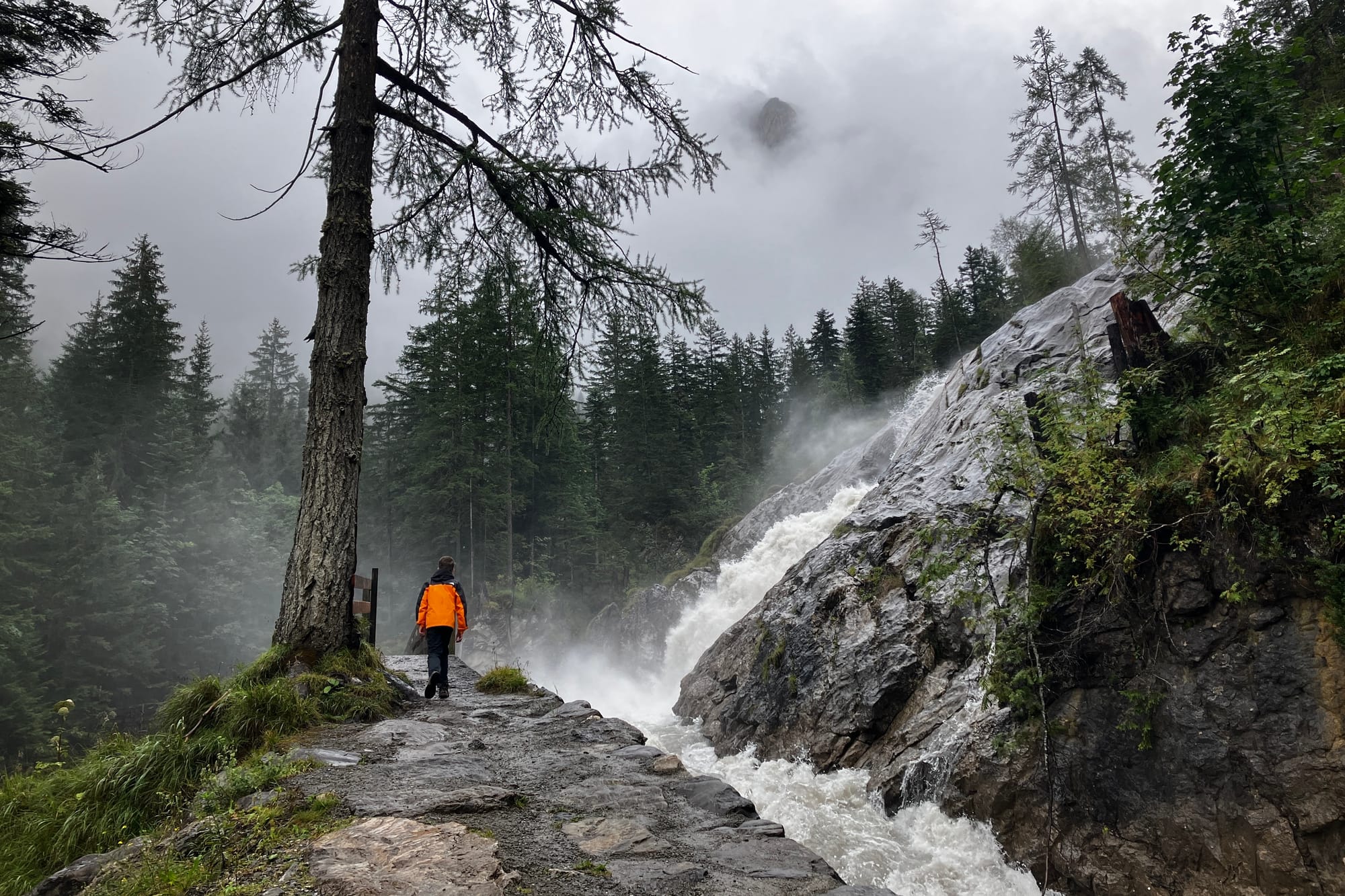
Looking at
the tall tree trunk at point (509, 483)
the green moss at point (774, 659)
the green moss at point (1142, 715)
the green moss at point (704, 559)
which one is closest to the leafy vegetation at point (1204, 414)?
the green moss at point (1142, 715)

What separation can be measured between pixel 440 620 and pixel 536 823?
15.0ft

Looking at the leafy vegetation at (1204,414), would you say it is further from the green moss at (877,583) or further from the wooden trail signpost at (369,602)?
the wooden trail signpost at (369,602)

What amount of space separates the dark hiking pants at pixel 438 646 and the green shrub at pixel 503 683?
20.9 inches

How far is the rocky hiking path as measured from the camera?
7.22 feet

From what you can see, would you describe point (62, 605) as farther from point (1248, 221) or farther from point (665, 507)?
point (1248, 221)

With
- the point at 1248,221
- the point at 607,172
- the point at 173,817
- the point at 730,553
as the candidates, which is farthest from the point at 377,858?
the point at 730,553

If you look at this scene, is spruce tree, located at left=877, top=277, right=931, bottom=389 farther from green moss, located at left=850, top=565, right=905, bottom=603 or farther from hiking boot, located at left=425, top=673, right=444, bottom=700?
hiking boot, located at left=425, top=673, right=444, bottom=700

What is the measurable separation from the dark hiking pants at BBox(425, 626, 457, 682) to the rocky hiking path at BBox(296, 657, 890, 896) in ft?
6.68

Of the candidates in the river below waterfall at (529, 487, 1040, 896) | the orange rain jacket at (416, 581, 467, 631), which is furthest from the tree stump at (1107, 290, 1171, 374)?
Result: the orange rain jacket at (416, 581, 467, 631)

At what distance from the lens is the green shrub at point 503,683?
7.16 meters

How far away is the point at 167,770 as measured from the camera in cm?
361

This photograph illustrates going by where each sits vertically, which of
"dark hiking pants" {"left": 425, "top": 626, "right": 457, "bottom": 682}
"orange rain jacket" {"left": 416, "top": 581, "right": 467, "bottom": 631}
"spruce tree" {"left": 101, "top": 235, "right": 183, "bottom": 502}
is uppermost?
"spruce tree" {"left": 101, "top": 235, "right": 183, "bottom": 502}

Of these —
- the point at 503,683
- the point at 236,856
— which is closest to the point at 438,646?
the point at 503,683

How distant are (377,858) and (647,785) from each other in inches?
68.7
